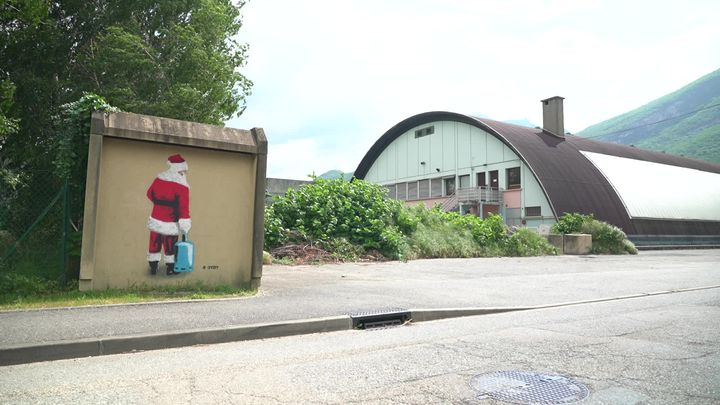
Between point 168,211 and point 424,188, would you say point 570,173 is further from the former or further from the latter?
point 168,211

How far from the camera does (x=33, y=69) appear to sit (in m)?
18.3

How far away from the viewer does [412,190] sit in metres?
48.2

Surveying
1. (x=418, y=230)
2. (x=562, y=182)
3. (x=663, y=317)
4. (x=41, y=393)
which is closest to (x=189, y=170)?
(x=41, y=393)

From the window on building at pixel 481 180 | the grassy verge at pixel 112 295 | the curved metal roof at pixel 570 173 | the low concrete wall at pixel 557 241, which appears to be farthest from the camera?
the window on building at pixel 481 180

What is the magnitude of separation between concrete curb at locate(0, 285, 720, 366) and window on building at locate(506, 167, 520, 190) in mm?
32861

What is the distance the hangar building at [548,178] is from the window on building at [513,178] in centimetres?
8

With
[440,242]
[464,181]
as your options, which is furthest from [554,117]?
[440,242]

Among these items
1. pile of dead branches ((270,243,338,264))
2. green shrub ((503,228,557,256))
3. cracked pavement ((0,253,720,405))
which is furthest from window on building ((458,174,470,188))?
cracked pavement ((0,253,720,405))

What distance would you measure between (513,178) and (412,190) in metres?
11.9

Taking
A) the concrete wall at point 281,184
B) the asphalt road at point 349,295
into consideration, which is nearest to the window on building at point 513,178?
the concrete wall at point 281,184

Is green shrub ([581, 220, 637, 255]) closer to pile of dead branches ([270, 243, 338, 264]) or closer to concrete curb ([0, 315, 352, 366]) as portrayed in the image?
pile of dead branches ([270, 243, 338, 264])

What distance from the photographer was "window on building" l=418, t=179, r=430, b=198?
1821 inches

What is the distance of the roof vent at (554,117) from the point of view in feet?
137

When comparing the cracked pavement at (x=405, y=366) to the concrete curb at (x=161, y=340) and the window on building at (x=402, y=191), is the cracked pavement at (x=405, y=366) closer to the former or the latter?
the concrete curb at (x=161, y=340)
